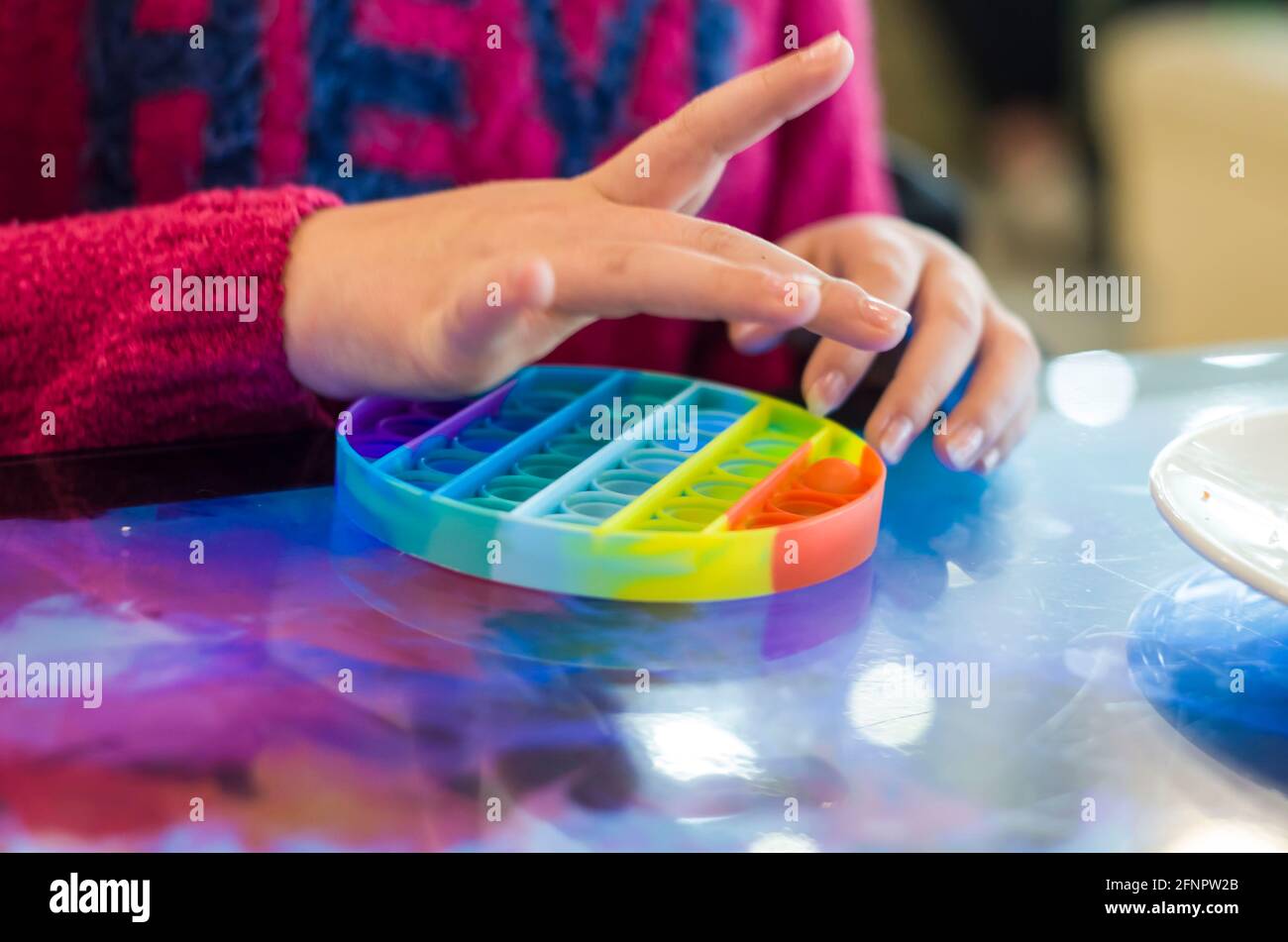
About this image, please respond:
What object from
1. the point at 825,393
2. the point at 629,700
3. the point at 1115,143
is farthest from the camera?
the point at 1115,143

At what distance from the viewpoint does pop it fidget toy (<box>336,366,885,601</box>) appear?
48 centimetres

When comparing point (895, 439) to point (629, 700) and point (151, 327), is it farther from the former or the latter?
point (151, 327)

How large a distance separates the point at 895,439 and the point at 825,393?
0.04m

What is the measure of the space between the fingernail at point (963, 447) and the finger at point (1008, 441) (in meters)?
0.01

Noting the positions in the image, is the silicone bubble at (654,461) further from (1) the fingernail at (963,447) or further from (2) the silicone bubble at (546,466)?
(1) the fingernail at (963,447)

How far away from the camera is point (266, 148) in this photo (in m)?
0.85

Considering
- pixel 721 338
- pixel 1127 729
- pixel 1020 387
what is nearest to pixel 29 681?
pixel 1127 729

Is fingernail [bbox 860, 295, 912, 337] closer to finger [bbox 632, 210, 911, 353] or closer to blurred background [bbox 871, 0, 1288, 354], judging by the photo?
finger [bbox 632, 210, 911, 353]

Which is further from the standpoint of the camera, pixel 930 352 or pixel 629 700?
pixel 930 352

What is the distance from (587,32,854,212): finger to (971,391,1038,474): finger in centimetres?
20

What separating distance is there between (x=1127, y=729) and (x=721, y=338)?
0.66 metres

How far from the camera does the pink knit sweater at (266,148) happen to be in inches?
25.0

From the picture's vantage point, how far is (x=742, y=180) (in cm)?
101


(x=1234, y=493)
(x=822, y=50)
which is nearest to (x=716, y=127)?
(x=822, y=50)
